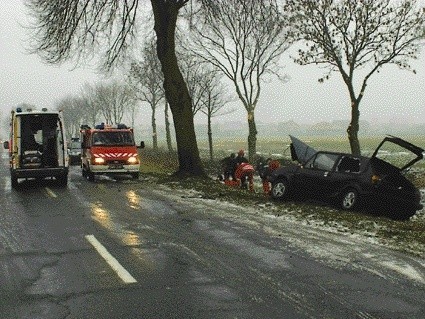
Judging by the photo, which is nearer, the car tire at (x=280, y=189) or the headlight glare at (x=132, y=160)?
the car tire at (x=280, y=189)

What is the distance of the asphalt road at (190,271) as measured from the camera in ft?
14.8

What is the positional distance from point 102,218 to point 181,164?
28.6ft

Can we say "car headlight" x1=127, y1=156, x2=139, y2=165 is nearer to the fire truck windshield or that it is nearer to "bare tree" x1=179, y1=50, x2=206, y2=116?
the fire truck windshield

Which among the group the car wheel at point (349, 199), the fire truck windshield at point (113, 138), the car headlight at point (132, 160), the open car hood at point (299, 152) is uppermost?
the fire truck windshield at point (113, 138)

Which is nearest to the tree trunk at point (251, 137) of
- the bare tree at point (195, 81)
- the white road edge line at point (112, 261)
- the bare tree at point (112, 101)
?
the bare tree at point (195, 81)

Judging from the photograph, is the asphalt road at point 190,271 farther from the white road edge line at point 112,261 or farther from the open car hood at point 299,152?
the open car hood at point 299,152

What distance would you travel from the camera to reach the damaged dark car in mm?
11383

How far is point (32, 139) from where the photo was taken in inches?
703

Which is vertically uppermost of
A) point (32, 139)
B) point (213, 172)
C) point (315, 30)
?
point (315, 30)

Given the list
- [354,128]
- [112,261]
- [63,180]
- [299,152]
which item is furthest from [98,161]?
[354,128]

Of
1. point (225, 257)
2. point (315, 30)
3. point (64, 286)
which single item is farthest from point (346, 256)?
point (315, 30)

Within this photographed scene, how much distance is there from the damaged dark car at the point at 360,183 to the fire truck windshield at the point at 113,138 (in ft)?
28.8

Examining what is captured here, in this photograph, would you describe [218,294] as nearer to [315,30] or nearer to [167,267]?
[167,267]

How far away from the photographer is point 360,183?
11.6m
